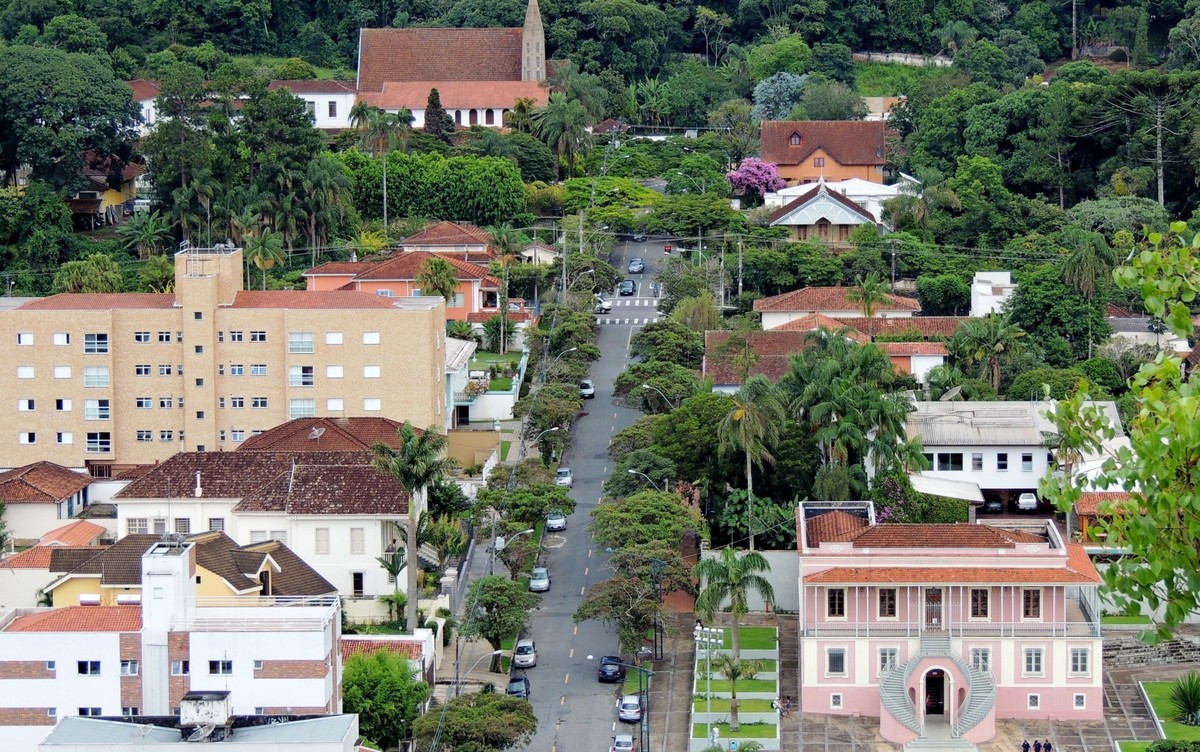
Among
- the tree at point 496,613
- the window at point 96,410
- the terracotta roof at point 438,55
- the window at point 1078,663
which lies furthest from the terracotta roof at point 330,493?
the terracotta roof at point 438,55

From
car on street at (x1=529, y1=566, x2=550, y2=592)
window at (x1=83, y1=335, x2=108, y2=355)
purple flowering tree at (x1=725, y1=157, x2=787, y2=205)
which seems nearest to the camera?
car on street at (x1=529, y1=566, x2=550, y2=592)

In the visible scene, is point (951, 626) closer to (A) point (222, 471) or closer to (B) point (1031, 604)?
(B) point (1031, 604)

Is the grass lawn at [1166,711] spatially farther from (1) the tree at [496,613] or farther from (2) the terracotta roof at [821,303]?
(2) the terracotta roof at [821,303]

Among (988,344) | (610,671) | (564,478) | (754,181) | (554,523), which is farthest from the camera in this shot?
(754,181)

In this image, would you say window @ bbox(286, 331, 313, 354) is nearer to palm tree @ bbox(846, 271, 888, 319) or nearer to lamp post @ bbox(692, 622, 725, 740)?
lamp post @ bbox(692, 622, 725, 740)

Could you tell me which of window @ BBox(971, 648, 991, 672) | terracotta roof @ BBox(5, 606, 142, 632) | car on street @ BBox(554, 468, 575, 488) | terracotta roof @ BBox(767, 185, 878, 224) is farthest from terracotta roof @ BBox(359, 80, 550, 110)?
terracotta roof @ BBox(5, 606, 142, 632)

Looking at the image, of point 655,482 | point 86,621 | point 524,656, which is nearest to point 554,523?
point 655,482

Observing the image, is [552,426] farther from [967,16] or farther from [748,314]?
[967,16]
